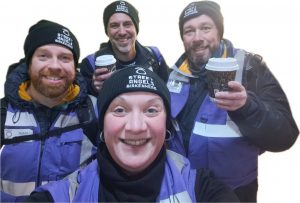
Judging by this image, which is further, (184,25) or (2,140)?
(184,25)

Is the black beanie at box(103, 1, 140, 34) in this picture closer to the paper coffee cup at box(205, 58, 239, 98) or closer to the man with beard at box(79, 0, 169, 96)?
the man with beard at box(79, 0, 169, 96)

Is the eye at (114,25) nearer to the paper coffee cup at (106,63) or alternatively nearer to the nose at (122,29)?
the nose at (122,29)

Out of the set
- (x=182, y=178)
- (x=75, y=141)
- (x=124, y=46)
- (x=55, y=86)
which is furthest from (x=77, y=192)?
(x=124, y=46)

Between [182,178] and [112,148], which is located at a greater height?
[112,148]

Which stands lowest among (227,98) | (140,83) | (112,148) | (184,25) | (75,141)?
(75,141)

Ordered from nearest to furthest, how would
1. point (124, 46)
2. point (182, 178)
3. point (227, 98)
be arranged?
point (182, 178), point (227, 98), point (124, 46)

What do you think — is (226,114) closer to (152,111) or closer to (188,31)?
(188,31)

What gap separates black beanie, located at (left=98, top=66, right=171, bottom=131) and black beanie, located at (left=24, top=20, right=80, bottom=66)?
885 millimetres

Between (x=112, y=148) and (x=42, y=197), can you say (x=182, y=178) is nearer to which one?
(x=112, y=148)

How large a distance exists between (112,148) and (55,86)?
95cm

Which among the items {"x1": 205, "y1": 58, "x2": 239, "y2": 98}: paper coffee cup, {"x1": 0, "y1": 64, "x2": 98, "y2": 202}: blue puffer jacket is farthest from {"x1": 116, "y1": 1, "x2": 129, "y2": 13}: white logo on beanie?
{"x1": 205, "y1": 58, "x2": 239, "y2": 98}: paper coffee cup

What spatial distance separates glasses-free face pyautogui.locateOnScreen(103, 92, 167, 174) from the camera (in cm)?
196

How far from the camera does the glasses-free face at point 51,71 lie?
2.70 m

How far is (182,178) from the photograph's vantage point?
201 centimetres
